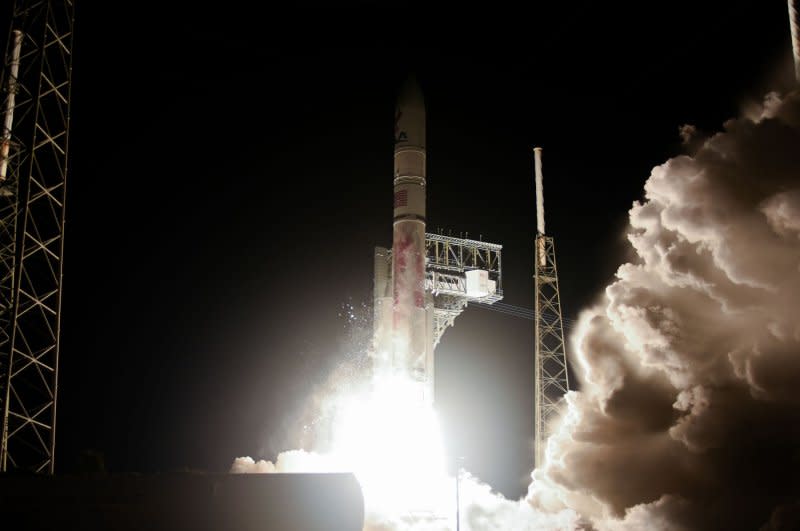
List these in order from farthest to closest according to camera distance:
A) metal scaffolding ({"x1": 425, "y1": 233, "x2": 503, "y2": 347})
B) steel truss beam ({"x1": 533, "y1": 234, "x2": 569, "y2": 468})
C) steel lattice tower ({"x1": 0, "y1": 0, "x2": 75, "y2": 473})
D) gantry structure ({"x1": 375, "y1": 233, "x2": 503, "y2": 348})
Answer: metal scaffolding ({"x1": 425, "y1": 233, "x2": 503, "y2": 347}) < gantry structure ({"x1": 375, "y1": 233, "x2": 503, "y2": 348}) < steel truss beam ({"x1": 533, "y1": 234, "x2": 569, "y2": 468}) < steel lattice tower ({"x1": 0, "y1": 0, "x2": 75, "y2": 473})

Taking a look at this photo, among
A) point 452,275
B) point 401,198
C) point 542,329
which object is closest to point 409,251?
point 401,198

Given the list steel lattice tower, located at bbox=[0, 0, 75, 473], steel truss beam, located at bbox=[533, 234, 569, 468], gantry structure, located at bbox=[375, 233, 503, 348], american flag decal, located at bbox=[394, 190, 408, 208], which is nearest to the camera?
steel lattice tower, located at bbox=[0, 0, 75, 473]

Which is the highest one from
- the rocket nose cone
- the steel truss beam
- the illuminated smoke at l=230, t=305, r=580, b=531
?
the rocket nose cone

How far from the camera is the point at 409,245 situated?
117 ft

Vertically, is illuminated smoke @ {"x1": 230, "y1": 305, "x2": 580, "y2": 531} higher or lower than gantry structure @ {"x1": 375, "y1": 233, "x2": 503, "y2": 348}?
lower

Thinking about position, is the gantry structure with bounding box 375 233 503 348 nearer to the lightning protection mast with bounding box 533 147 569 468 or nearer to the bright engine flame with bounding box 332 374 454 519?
the lightning protection mast with bounding box 533 147 569 468

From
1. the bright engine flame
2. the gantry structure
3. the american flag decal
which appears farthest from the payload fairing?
the gantry structure

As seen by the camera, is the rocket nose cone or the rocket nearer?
the rocket

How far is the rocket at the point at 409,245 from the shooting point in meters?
35.3

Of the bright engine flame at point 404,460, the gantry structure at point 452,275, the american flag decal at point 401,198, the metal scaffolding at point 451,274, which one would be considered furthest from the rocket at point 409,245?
the metal scaffolding at point 451,274

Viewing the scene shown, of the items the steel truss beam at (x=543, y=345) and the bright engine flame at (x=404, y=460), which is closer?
the bright engine flame at (x=404, y=460)

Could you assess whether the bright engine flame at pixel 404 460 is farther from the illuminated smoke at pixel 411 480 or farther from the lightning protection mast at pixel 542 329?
the lightning protection mast at pixel 542 329

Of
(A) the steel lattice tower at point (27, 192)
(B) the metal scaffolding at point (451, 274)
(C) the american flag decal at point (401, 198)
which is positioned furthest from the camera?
(B) the metal scaffolding at point (451, 274)

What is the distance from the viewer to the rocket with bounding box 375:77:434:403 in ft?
116
